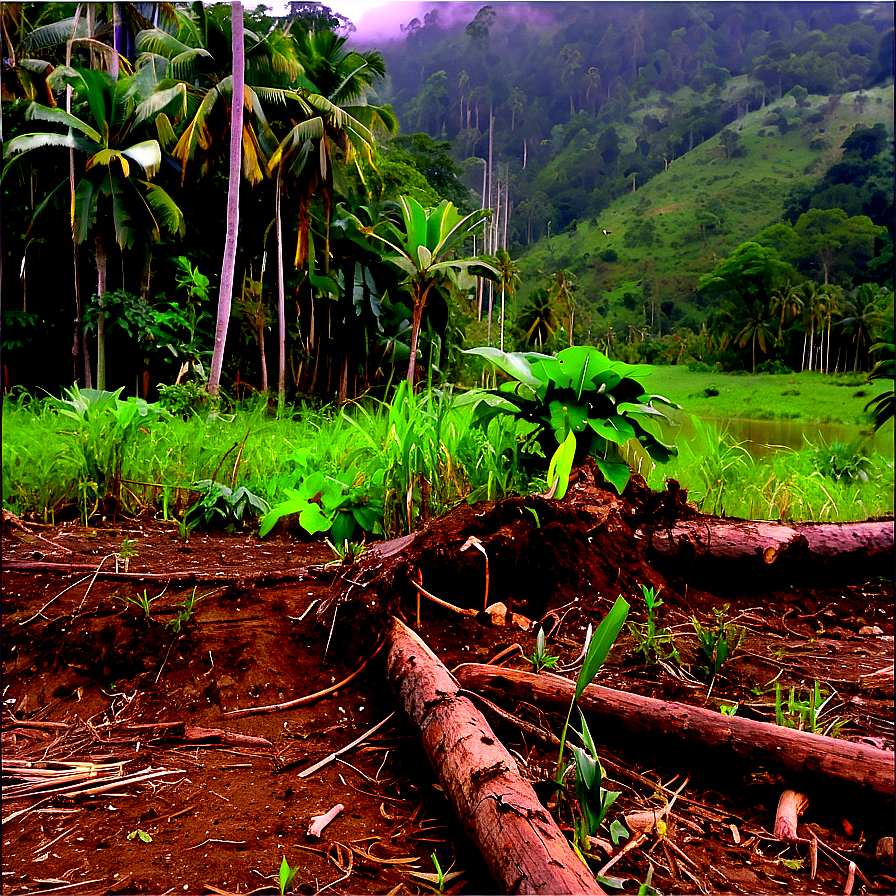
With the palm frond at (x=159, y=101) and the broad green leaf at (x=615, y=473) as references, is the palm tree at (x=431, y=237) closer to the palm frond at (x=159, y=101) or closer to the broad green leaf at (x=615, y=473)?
the palm frond at (x=159, y=101)

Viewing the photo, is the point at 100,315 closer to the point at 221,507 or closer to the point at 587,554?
the point at 221,507

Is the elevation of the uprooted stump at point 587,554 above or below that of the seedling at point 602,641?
below

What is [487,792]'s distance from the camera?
698 mm

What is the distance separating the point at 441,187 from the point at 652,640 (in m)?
5.63

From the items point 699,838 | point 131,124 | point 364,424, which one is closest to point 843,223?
point 364,424

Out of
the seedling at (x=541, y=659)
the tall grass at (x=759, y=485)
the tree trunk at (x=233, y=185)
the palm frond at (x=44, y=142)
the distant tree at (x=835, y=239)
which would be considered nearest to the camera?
the seedling at (x=541, y=659)

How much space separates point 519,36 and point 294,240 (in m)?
3.37

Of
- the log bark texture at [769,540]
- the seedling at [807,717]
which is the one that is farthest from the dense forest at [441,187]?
the seedling at [807,717]

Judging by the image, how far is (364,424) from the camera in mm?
2781

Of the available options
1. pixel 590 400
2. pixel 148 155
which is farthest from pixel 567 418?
pixel 148 155

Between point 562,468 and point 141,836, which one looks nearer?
point 141,836

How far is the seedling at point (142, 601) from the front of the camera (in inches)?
49.2

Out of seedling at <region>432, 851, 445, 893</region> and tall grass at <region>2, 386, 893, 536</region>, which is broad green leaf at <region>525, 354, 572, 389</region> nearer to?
Answer: tall grass at <region>2, 386, 893, 536</region>

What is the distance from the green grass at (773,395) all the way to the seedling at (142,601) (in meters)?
2.65
